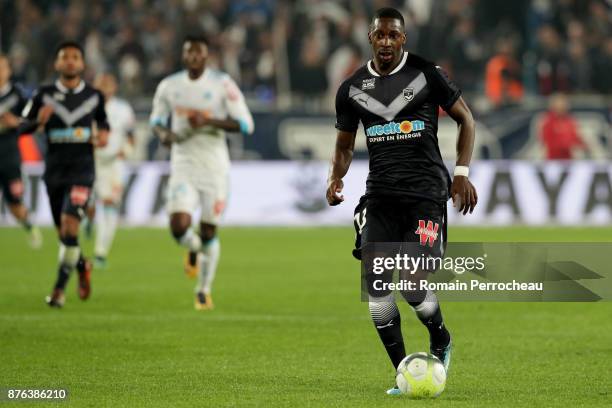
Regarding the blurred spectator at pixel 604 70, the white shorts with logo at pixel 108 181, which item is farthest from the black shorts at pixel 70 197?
the blurred spectator at pixel 604 70

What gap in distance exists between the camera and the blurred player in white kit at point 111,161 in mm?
18359

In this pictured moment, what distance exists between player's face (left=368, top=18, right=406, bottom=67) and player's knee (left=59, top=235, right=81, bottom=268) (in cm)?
610

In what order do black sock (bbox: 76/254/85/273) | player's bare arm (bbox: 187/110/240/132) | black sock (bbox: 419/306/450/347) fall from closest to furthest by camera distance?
black sock (bbox: 419/306/450/347)
player's bare arm (bbox: 187/110/240/132)
black sock (bbox: 76/254/85/273)

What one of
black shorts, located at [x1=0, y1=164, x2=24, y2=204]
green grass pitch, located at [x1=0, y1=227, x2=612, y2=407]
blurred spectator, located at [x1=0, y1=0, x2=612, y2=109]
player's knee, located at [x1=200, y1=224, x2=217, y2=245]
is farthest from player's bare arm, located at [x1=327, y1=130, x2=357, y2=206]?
blurred spectator, located at [x1=0, y1=0, x2=612, y2=109]

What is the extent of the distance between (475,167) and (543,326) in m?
12.2

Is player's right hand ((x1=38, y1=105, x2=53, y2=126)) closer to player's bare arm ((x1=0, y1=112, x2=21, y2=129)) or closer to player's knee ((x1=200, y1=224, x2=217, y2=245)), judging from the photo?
player's bare arm ((x1=0, y1=112, x2=21, y2=129))

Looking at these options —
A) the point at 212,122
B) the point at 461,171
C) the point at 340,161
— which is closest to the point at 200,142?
the point at 212,122

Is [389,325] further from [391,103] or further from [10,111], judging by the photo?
[10,111]

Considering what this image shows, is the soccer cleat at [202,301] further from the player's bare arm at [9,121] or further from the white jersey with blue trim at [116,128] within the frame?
the white jersey with blue trim at [116,128]

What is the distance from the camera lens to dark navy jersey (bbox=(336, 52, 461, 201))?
27.2ft

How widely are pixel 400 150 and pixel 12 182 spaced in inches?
433

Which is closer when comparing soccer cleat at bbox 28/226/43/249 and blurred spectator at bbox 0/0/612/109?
soccer cleat at bbox 28/226/43/249

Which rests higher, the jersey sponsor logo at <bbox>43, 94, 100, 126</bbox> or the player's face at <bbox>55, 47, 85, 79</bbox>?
the player's face at <bbox>55, 47, 85, 79</bbox>

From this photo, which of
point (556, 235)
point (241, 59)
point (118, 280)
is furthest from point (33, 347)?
point (241, 59)
